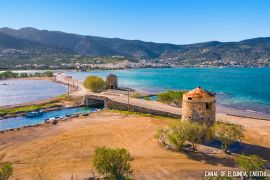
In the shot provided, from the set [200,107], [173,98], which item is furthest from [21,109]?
[200,107]

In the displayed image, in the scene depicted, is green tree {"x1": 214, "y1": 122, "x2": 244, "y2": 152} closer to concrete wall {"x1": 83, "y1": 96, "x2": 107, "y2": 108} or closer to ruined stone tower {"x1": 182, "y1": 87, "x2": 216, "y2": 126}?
ruined stone tower {"x1": 182, "y1": 87, "x2": 216, "y2": 126}

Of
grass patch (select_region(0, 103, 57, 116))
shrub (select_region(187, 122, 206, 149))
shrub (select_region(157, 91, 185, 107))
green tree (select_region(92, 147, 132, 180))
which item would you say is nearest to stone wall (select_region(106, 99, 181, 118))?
shrub (select_region(157, 91, 185, 107))

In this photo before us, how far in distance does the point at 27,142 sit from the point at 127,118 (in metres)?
27.1

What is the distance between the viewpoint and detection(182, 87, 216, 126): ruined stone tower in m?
56.2

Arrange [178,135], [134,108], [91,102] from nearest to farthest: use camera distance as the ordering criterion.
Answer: [178,135]
[134,108]
[91,102]

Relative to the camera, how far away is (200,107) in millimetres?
56312

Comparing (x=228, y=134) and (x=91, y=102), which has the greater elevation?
(x=228, y=134)

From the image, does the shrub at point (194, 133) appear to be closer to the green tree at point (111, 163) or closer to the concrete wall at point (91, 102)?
the green tree at point (111, 163)

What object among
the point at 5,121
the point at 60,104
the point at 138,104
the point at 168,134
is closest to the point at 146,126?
the point at 168,134

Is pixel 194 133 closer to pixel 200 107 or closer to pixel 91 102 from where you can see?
pixel 200 107

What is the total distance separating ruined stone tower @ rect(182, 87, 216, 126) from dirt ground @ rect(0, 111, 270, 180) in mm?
8254

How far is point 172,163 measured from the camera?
153 ft

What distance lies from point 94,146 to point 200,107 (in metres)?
20.1

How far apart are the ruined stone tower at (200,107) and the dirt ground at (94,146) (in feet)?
27.1
